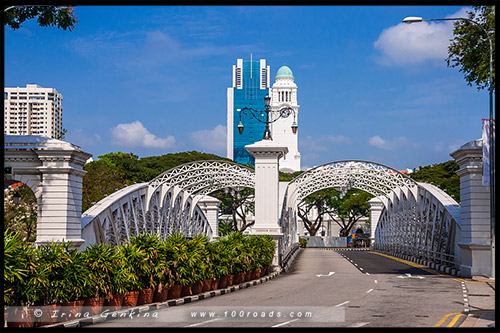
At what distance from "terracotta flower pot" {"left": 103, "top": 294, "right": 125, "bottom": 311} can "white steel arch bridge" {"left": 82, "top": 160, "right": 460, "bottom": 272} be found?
11458mm

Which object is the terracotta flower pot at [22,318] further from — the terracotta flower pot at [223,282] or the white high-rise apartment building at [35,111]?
the white high-rise apartment building at [35,111]

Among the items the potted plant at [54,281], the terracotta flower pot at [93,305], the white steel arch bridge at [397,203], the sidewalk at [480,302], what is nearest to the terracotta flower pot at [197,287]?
the terracotta flower pot at [93,305]

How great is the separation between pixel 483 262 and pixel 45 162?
1703 centimetres

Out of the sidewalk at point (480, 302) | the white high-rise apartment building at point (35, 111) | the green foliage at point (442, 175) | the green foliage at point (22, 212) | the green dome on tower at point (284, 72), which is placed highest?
the green dome on tower at point (284, 72)

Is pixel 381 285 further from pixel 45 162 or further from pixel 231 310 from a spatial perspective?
pixel 45 162

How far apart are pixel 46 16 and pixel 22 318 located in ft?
43.3

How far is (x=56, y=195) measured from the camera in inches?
926

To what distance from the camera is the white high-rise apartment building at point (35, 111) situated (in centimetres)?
10056

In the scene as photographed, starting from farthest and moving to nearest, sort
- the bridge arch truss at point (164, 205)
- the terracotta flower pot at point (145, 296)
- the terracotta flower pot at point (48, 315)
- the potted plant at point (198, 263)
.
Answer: the bridge arch truss at point (164, 205)
the potted plant at point (198, 263)
the terracotta flower pot at point (145, 296)
the terracotta flower pot at point (48, 315)

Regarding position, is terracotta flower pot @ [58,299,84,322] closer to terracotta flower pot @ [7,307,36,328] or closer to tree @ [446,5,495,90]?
terracotta flower pot @ [7,307,36,328]

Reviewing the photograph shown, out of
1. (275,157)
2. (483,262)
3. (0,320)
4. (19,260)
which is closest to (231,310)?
(19,260)

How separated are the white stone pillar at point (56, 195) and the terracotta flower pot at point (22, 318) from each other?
10135mm

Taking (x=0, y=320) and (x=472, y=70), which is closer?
(x=0, y=320)

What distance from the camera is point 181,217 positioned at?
5297cm
